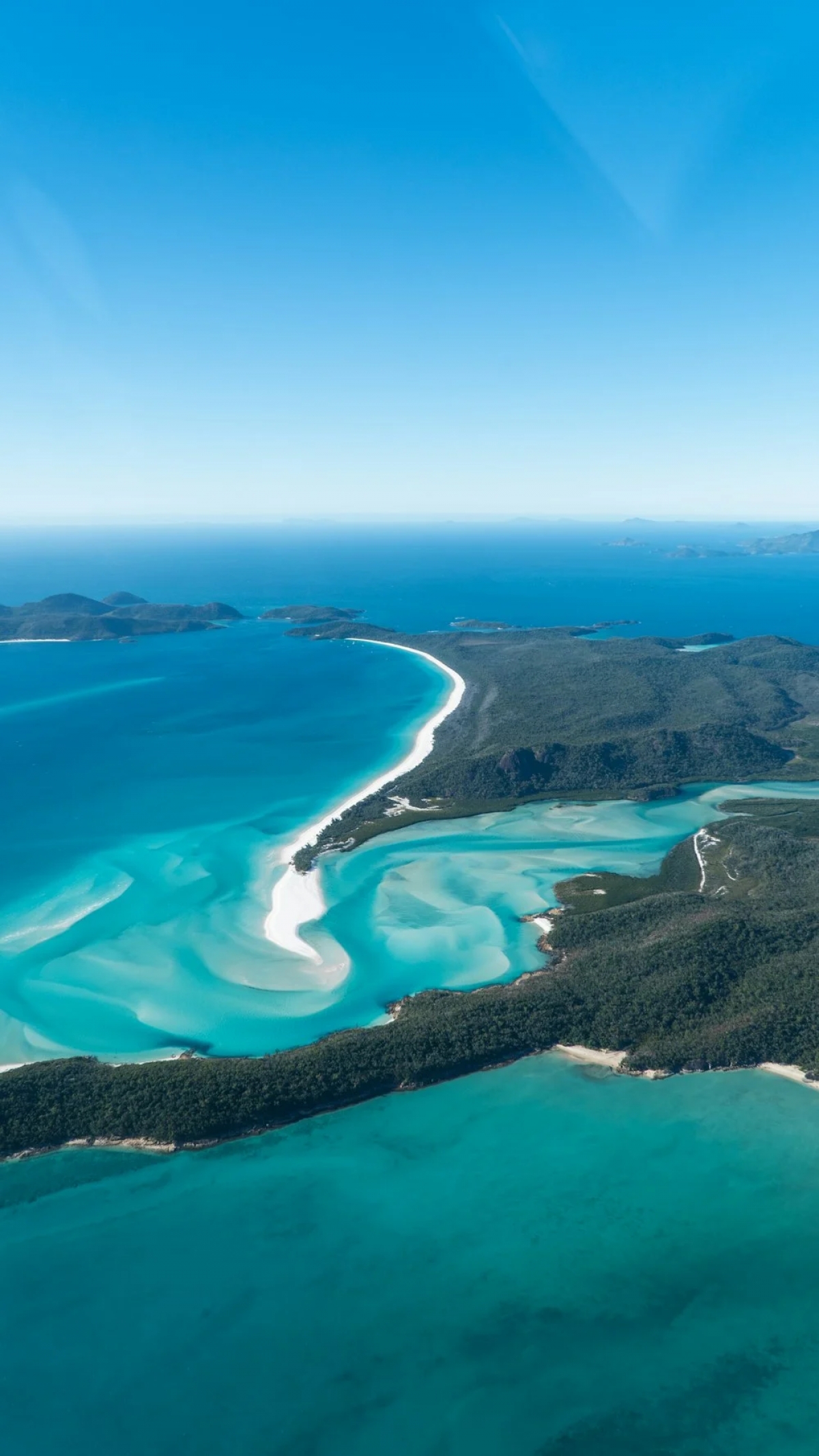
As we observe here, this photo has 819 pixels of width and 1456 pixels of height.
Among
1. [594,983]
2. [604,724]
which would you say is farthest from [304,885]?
[604,724]

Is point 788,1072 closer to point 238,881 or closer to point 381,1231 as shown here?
point 381,1231

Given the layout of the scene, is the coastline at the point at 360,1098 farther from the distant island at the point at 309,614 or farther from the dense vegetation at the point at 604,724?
the distant island at the point at 309,614

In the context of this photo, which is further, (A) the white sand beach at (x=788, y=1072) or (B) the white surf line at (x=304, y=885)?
(B) the white surf line at (x=304, y=885)

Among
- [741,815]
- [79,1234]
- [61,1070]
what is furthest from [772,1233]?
[741,815]

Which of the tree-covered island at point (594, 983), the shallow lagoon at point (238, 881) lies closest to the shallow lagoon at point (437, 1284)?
the tree-covered island at point (594, 983)

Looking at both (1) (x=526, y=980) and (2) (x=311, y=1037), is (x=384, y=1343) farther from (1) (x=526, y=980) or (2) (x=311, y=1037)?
(1) (x=526, y=980)

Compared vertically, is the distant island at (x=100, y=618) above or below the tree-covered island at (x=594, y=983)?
above
